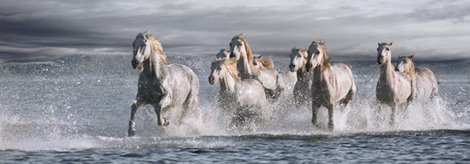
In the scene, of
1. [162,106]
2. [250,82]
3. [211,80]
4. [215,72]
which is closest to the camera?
[162,106]

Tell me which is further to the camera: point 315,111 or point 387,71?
point 387,71

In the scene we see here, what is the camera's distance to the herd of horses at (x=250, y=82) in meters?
17.3

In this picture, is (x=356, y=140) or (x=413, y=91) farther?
(x=413, y=91)

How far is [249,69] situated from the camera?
21.2m

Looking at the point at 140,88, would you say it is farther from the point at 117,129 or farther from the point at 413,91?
the point at 413,91

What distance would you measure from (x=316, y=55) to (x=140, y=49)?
4275 mm

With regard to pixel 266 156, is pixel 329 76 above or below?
above

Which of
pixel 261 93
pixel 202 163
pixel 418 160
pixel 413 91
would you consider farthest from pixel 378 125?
pixel 202 163

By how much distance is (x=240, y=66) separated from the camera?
21.1 meters

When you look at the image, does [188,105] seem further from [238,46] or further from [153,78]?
[238,46]

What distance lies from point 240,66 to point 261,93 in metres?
1.97

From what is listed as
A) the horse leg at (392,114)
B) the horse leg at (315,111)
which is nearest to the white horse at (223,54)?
the horse leg at (315,111)

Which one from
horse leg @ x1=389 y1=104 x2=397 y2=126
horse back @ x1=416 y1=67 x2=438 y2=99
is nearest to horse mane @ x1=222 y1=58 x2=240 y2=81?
horse leg @ x1=389 y1=104 x2=397 y2=126

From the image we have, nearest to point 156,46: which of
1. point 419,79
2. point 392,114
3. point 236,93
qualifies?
point 236,93
